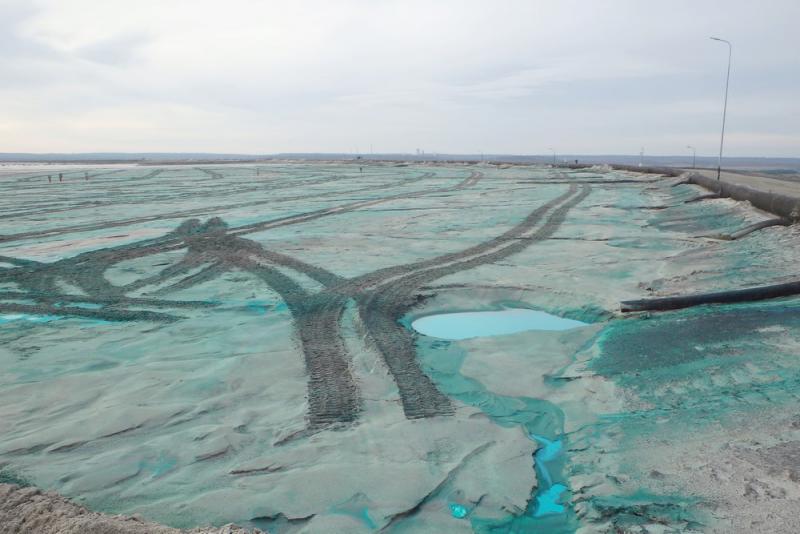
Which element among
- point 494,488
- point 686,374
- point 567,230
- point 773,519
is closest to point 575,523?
point 494,488

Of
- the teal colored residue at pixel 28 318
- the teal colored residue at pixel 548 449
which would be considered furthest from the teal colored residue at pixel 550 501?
the teal colored residue at pixel 28 318

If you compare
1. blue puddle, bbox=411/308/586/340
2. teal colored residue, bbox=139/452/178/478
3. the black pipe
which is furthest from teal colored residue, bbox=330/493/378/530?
the black pipe

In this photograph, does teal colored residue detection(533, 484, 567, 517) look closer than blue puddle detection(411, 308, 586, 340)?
Yes

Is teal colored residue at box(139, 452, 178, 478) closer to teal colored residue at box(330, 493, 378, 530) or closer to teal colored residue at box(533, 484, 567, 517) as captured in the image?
teal colored residue at box(330, 493, 378, 530)

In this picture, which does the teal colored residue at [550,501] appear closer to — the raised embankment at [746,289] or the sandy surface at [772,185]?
the raised embankment at [746,289]

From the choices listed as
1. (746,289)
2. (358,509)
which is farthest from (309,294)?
(746,289)

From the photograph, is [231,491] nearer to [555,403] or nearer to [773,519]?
[555,403]
